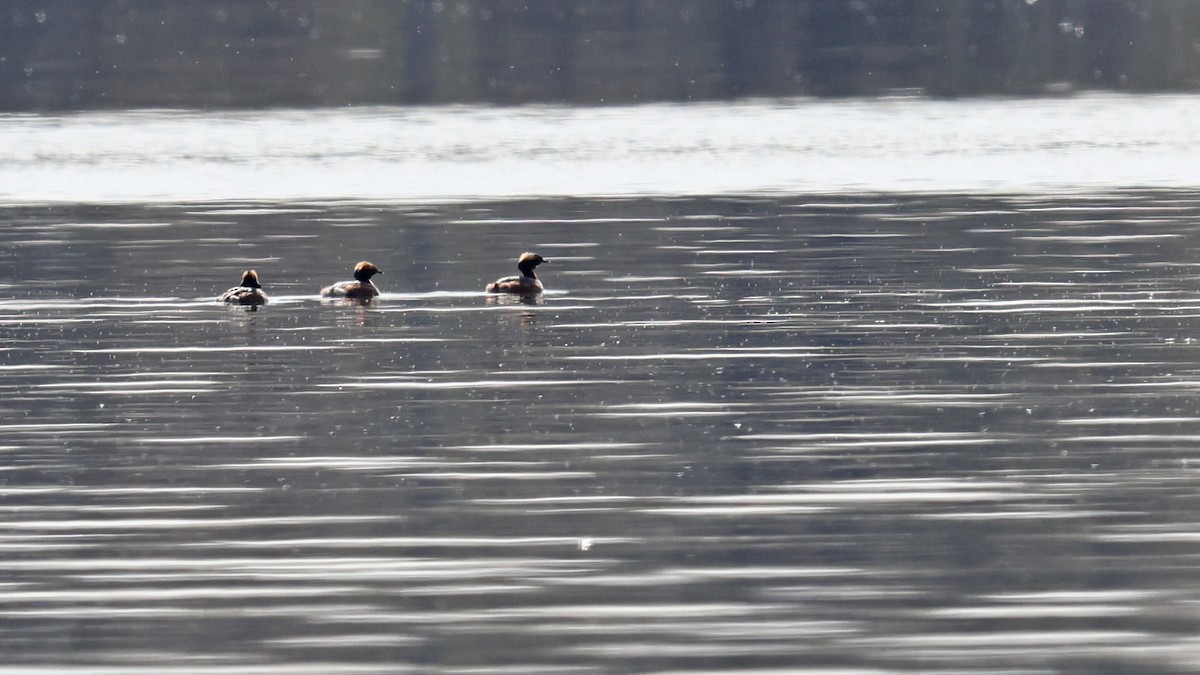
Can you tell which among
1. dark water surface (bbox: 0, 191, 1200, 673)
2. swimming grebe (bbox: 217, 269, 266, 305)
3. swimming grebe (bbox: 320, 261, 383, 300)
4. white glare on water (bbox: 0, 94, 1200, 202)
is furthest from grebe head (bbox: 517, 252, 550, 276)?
white glare on water (bbox: 0, 94, 1200, 202)

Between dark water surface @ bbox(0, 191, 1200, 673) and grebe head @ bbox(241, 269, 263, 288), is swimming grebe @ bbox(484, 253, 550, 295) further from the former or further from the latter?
grebe head @ bbox(241, 269, 263, 288)

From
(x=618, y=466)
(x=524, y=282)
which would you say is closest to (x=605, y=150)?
(x=524, y=282)

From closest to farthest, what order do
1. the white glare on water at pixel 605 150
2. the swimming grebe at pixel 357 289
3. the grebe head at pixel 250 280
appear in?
the grebe head at pixel 250 280, the swimming grebe at pixel 357 289, the white glare on water at pixel 605 150

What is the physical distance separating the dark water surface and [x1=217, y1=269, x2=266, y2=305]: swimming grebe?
31 cm

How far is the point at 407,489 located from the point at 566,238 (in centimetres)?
2085

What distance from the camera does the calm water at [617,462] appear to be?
1370 centimetres

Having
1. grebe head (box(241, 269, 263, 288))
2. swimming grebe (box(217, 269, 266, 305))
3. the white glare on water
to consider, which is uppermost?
the white glare on water

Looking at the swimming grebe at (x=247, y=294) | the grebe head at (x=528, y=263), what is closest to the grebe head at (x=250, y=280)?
the swimming grebe at (x=247, y=294)

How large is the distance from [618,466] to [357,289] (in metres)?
12.2

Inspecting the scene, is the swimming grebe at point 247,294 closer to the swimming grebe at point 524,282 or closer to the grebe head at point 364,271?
the grebe head at point 364,271

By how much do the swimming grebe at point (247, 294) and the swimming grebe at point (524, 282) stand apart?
2736 mm

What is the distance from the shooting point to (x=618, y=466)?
18625 mm

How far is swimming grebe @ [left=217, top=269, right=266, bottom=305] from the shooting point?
29688 mm

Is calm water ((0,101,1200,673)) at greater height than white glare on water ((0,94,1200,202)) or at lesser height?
lesser
